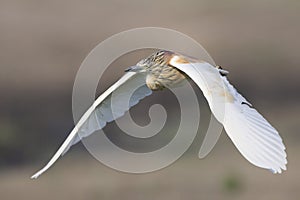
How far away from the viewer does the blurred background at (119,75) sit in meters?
7.81

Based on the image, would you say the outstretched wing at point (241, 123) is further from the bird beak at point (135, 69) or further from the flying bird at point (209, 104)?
the bird beak at point (135, 69)

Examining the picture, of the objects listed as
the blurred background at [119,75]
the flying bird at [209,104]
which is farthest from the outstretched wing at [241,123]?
the blurred background at [119,75]

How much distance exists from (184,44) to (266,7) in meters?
1.94

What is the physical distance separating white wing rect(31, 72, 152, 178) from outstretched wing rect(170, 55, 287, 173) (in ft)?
1.58

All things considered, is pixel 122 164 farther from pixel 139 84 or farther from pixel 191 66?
pixel 191 66

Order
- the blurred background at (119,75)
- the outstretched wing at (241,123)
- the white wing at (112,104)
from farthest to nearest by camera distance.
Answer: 1. the blurred background at (119,75)
2. the white wing at (112,104)
3. the outstretched wing at (241,123)

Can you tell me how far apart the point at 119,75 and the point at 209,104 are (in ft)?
19.6

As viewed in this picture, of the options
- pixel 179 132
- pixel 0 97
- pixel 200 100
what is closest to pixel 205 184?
pixel 179 132

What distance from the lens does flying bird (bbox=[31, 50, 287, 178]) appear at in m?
3.61

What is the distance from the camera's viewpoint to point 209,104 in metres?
3.84

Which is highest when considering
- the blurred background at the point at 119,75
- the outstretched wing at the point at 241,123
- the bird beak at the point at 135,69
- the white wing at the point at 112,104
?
the outstretched wing at the point at 241,123

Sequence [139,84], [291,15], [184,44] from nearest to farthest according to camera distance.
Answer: [139,84] → [184,44] → [291,15]

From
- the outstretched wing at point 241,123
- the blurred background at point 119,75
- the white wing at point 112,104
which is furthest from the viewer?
the blurred background at point 119,75

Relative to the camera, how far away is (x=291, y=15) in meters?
11.3
